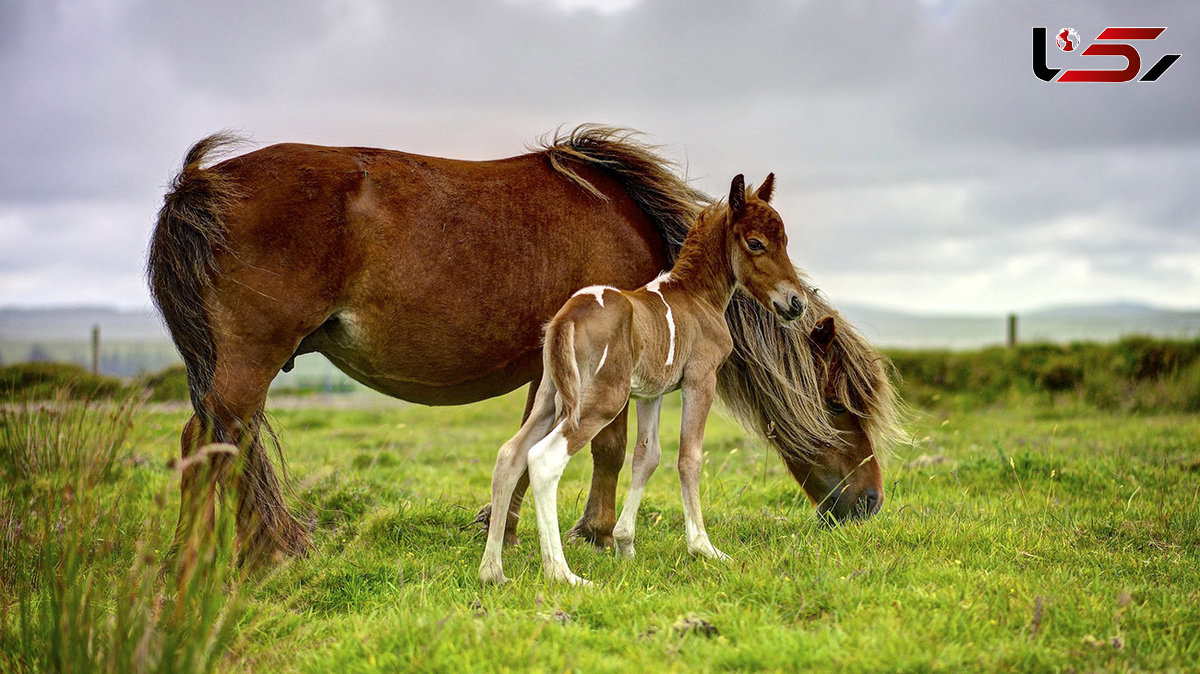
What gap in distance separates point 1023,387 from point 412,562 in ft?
45.8

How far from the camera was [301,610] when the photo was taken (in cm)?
497

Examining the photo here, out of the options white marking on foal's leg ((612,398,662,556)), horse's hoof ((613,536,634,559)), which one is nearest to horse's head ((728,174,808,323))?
white marking on foal's leg ((612,398,662,556))

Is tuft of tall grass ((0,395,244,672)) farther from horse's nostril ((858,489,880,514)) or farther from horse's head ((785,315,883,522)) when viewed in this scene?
horse's nostril ((858,489,880,514))

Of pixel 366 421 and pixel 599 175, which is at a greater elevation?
pixel 599 175

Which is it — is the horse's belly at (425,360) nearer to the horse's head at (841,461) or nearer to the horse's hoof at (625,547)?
the horse's hoof at (625,547)

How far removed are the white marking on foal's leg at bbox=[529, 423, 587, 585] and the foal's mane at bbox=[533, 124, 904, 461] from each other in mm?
1908

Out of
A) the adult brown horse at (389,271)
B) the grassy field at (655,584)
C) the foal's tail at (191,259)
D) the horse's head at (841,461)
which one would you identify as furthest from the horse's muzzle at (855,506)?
the foal's tail at (191,259)

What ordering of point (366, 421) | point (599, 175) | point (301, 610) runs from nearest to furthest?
point (301, 610) → point (599, 175) → point (366, 421)

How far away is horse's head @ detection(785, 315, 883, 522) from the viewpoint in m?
6.30

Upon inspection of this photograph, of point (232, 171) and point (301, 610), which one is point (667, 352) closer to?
point (301, 610)

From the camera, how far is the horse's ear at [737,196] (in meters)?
5.20

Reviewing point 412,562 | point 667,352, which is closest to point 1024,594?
point 667,352

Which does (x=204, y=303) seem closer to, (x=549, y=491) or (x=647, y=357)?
(x=549, y=491)

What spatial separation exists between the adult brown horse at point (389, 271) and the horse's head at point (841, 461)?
29cm
